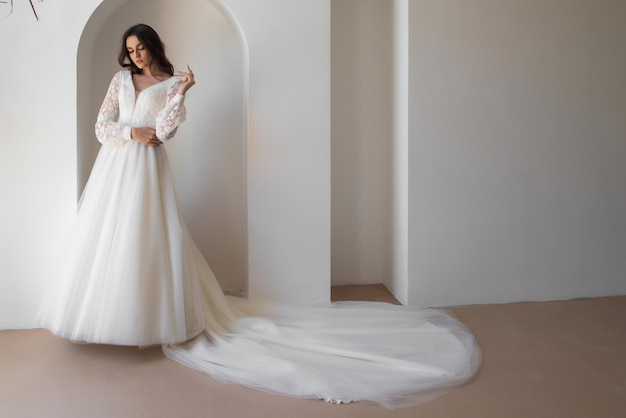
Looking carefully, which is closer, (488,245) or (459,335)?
(459,335)

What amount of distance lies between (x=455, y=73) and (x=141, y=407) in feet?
9.52

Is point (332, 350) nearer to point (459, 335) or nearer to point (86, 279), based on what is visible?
point (459, 335)

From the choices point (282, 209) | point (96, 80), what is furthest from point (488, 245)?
point (96, 80)

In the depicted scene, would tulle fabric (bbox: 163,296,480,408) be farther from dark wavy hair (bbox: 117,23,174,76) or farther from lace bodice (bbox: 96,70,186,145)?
dark wavy hair (bbox: 117,23,174,76)

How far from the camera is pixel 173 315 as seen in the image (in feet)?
9.98

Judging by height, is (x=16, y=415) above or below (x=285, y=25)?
below

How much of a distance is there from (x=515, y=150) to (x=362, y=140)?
1157mm

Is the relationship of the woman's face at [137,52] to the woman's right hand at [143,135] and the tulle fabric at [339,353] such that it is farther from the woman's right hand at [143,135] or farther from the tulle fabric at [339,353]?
the tulle fabric at [339,353]

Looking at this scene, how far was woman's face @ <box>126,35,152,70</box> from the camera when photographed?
329cm

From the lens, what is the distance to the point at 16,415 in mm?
2367

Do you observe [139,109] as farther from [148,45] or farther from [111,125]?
[148,45]

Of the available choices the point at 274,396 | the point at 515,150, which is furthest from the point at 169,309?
the point at 515,150

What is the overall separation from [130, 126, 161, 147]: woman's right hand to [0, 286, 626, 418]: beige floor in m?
1.17

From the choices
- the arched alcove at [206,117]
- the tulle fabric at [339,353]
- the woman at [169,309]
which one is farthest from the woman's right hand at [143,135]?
the tulle fabric at [339,353]
